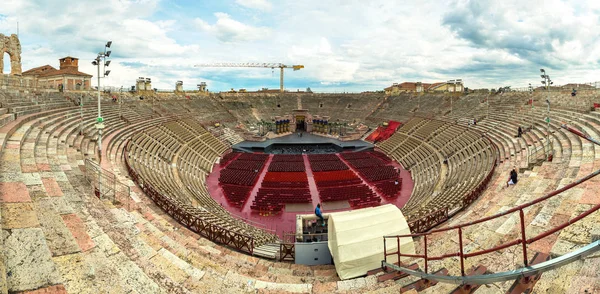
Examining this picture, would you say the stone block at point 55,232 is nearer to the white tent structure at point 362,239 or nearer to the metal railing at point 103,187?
the metal railing at point 103,187

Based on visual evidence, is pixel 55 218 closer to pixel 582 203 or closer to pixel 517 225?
pixel 517 225

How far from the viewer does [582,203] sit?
7.43 m

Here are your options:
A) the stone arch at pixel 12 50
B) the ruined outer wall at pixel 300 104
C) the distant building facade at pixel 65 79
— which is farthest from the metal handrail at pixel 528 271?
the ruined outer wall at pixel 300 104

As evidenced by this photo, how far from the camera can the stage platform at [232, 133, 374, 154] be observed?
48.0 meters

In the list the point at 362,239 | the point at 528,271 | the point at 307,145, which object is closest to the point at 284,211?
the point at 362,239

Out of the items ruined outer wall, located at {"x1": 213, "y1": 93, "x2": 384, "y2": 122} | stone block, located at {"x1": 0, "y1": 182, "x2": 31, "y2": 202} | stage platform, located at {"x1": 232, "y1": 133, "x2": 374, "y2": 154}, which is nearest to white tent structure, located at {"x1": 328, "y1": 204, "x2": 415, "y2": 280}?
stone block, located at {"x1": 0, "y1": 182, "x2": 31, "y2": 202}

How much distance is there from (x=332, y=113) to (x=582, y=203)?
6087 cm

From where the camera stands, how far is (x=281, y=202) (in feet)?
75.9

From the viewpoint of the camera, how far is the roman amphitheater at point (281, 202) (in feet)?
17.1

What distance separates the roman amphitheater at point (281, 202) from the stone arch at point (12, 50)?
11.5m

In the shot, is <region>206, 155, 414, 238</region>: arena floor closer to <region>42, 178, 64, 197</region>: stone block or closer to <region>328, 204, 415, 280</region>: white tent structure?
<region>328, 204, 415, 280</region>: white tent structure

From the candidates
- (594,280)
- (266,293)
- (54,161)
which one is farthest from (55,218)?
(594,280)

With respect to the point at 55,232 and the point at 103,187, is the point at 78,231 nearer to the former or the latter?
the point at 55,232

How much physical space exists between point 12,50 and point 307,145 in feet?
129
